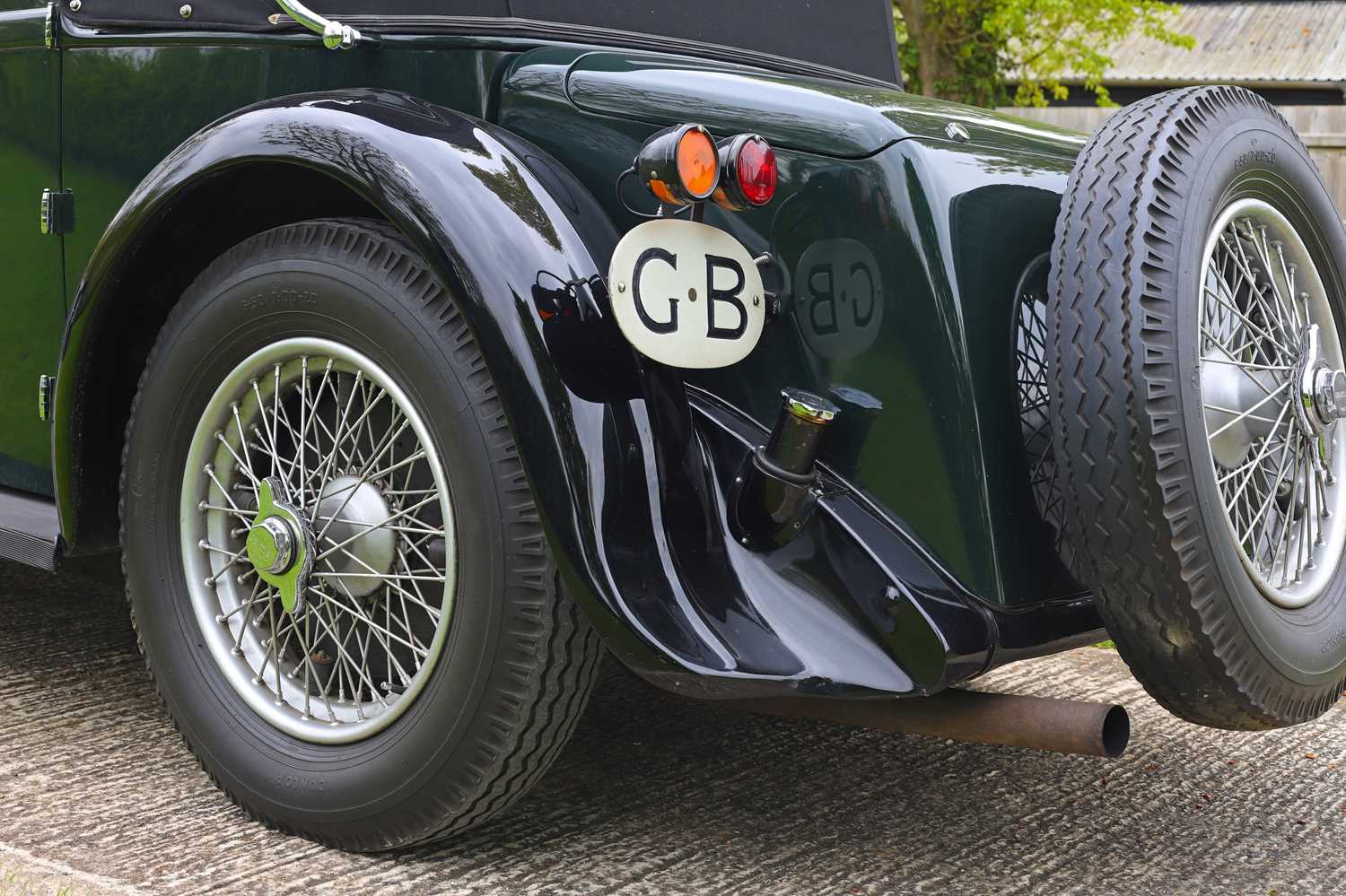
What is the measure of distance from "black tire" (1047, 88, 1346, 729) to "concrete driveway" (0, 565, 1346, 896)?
48 centimetres

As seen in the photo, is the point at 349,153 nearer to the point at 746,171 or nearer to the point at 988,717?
the point at 746,171

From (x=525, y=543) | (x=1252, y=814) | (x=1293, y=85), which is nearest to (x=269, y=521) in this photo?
(x=525, y=543)

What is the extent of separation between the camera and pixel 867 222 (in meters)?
2.18

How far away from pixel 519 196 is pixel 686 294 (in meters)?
0.33

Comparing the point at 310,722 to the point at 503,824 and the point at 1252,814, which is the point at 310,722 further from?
the point at 1252,814

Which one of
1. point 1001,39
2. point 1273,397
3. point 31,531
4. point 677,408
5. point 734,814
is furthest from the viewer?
point 1001,39

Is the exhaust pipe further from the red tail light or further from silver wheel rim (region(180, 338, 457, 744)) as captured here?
the red tail light

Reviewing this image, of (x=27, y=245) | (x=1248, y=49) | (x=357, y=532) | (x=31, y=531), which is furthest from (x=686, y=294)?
(x=1248, y=49)

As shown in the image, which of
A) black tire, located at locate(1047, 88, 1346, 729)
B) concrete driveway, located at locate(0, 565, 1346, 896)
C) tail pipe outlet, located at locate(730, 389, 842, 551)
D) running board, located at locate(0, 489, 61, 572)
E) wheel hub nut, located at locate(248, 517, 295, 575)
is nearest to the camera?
black tire, located at locate(1047, 88, 1346, 729)

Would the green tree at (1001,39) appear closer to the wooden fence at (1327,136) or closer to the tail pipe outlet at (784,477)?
the wooden fence at (1327,136)

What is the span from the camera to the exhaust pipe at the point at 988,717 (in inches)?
82.5

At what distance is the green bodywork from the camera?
2.15 metres

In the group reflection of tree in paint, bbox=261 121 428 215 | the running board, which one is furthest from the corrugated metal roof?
reflection of tree in paint, bbox=261 121 428 215

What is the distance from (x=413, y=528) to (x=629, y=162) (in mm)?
717
